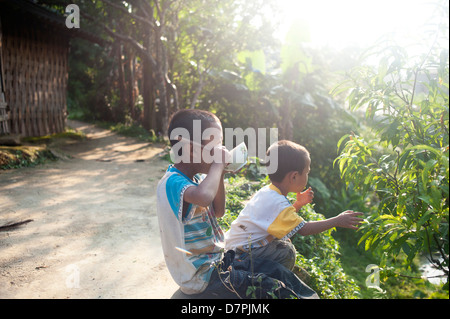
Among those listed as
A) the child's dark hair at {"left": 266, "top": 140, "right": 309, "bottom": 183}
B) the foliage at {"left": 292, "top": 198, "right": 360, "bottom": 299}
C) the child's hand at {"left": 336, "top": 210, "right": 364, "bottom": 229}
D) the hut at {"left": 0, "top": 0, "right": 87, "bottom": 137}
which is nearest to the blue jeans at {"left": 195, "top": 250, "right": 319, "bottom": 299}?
the child's hand at {"left": 336, "top": 210, "right": 364, "bottom": 229}

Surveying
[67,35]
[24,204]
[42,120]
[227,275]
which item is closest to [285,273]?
[227,275]

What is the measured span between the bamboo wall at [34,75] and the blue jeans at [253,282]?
23.5 ft

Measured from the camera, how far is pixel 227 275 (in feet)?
6.80

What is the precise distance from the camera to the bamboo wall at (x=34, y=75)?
7.63 metres

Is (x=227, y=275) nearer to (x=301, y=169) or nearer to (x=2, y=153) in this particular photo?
(x=301, y=169)

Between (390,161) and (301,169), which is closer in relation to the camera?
(390,161)

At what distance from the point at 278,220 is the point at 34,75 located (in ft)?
26.6

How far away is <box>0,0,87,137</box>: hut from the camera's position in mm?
7379

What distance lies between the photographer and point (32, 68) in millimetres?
8375

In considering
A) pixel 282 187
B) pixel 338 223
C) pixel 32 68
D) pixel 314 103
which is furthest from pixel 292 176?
pixel 32 68

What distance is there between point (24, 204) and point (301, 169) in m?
3.46

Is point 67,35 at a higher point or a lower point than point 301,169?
higher

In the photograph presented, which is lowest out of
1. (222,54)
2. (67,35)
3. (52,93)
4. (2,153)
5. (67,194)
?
(67,194)

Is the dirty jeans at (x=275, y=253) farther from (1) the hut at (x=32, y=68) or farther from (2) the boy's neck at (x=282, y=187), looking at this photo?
(1) the hut at (x=32, y=68)
